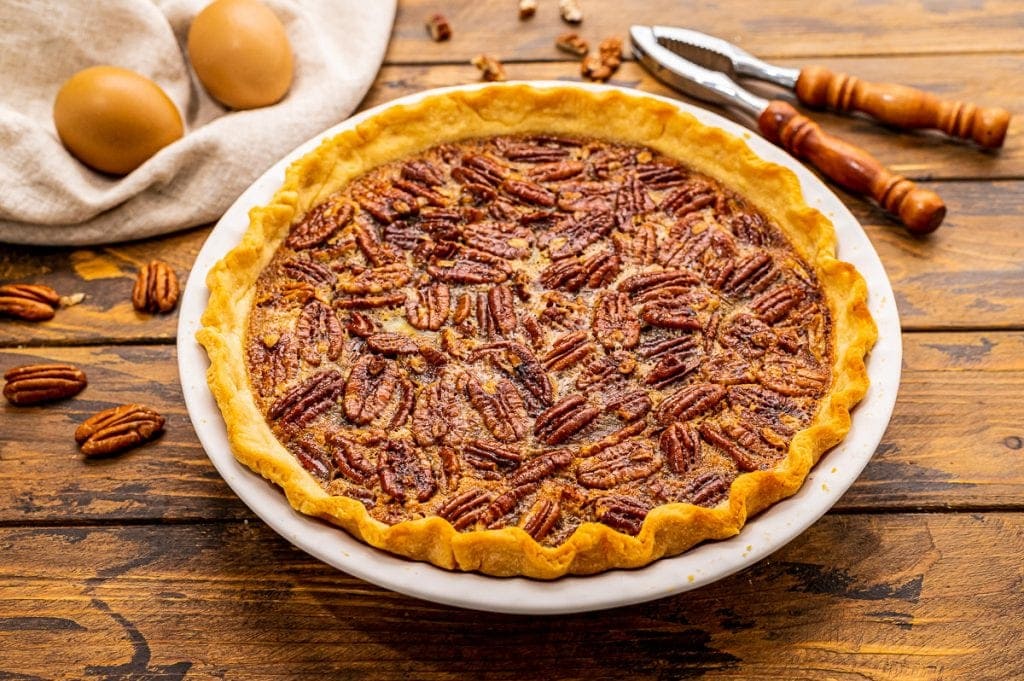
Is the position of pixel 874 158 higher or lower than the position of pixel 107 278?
higher

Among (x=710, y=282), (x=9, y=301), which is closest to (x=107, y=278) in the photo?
(x=9, y=301)

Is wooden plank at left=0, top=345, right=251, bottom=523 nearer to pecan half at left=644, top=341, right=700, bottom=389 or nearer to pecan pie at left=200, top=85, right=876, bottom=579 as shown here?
pecan pie at left=200, top=85, right=876, bottom=579

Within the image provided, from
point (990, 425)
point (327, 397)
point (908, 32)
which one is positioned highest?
point (908, 32)

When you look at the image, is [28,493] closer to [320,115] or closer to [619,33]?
[320,115]

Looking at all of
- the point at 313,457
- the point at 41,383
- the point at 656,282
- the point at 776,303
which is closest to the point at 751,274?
the point at 776,303

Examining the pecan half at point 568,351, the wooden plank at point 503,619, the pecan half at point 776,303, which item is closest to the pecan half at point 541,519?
the wooden plank at point 503,619

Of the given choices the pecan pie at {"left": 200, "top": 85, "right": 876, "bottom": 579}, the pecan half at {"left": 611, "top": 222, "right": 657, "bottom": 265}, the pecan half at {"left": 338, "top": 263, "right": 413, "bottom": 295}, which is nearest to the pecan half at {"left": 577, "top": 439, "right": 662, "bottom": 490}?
the pecan pie at {"left": 200, "top": 85, "right": 876, "bottom": 579}

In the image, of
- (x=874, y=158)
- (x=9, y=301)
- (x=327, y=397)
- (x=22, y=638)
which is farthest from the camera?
(x=874, y=158)
